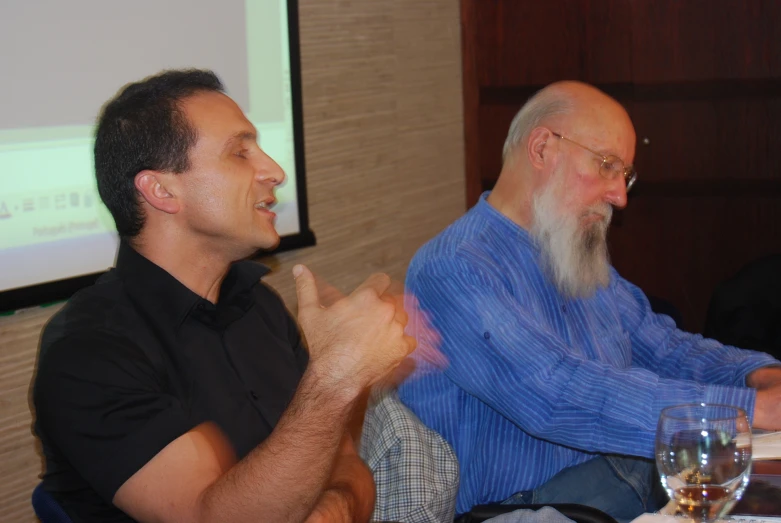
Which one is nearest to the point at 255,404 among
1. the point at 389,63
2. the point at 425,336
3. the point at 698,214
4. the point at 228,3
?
the point at 425,336

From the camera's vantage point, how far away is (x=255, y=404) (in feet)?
5.84

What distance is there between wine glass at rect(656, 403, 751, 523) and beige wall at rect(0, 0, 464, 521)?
8.13ft

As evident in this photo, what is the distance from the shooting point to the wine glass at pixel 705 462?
119cm

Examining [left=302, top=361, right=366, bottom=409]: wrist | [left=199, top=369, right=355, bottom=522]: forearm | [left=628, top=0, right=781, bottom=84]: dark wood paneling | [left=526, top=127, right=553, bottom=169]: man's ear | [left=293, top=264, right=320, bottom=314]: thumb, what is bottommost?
[left=199, top=369, right=355, bottom=522]: forearm

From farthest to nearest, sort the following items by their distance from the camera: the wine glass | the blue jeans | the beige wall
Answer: the beige wall < the blue jeans < the wine glass

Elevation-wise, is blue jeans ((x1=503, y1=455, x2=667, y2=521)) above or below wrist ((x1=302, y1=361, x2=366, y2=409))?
below

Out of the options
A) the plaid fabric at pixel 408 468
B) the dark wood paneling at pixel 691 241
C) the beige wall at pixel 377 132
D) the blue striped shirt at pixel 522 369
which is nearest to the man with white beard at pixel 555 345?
the blue striped shirt at pixel 522 369

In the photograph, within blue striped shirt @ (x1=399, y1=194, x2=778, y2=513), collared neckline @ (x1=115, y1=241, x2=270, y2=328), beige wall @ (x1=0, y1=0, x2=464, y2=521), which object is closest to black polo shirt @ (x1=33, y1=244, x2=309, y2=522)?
collared neckline @ (x1=115, y1=241, x2=270, y2=328)

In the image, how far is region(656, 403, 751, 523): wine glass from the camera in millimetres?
1193

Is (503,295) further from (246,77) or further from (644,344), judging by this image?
(246,77)

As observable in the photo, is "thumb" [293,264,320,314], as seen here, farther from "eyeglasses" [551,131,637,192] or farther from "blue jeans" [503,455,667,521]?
"eyeglasses" [551,131,637,192]

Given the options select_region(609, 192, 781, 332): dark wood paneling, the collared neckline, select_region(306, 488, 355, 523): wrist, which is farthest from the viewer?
select_region(609, 192, 781, 332): dark wood paneling

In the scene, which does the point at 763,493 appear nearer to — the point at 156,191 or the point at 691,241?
the point at 156,191

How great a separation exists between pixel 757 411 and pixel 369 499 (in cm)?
79
